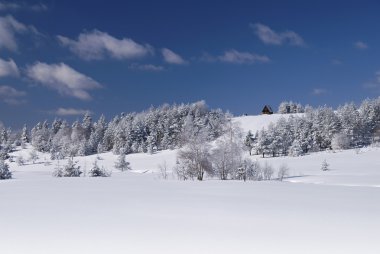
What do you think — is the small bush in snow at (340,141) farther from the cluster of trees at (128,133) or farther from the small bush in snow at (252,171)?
the small bush in snow at (252,171)

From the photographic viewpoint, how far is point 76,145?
12544 cm

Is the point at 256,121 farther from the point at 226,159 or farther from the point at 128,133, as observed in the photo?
the point at 226,159

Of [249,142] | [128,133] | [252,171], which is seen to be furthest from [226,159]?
[128,133]

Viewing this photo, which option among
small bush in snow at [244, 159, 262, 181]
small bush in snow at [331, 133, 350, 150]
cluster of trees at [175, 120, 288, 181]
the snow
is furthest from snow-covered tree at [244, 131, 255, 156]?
cluster of trees at [175, 120, 288, 181]

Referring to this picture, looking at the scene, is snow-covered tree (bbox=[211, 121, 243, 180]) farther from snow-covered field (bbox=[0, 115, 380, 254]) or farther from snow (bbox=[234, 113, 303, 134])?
snow (bbox=[234, 113, 303, 134])

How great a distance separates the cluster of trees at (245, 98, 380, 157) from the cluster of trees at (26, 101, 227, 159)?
51.5ft

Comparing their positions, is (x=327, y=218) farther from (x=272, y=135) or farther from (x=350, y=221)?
(x=272, y=135)

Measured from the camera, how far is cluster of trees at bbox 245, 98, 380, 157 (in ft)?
311

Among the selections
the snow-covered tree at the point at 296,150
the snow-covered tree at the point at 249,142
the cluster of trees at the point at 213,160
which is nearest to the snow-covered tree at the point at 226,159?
the cluster of trees at the point at 213,160

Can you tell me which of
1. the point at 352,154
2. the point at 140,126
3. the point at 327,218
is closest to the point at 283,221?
the point at 327,218

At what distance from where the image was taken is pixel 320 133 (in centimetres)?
10256

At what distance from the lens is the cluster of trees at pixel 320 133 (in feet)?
311

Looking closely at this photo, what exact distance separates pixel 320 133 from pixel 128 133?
57.2m

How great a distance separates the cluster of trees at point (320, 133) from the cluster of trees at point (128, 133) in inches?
618
